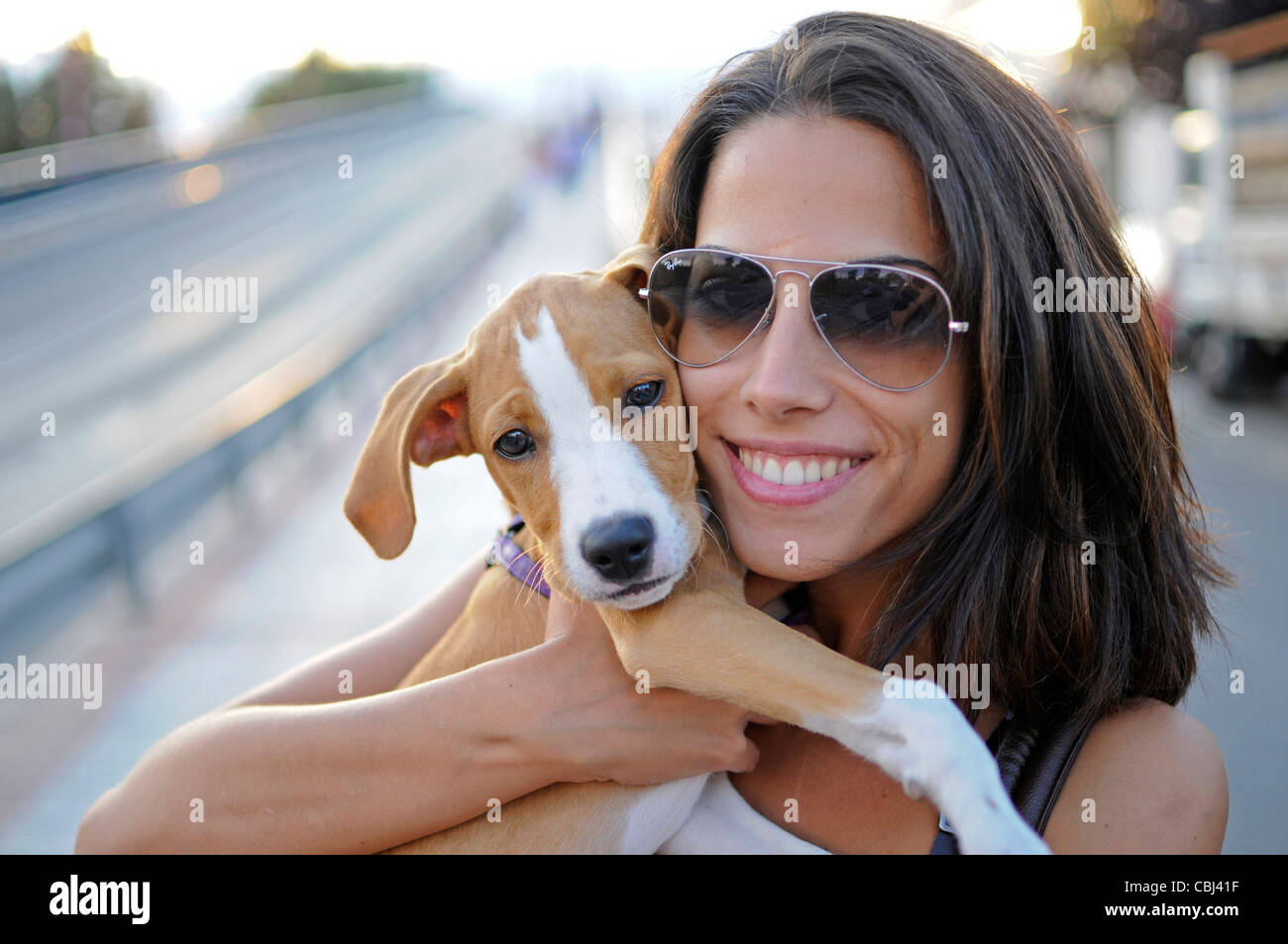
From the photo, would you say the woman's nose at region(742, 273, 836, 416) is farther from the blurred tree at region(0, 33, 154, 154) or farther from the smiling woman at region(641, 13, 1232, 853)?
the blurred tree at region(0, 33, 154, 154)

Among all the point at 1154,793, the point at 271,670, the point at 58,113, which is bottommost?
the point at 271,670

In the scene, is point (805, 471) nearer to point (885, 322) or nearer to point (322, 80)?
point (885, 322)

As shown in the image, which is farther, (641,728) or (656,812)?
(656,812)

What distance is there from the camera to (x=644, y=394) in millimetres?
2561

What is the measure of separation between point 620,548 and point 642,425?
0.36m

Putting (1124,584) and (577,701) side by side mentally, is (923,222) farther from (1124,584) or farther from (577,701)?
(577,701)

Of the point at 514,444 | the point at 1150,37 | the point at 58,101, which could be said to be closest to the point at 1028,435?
the point at 514,444

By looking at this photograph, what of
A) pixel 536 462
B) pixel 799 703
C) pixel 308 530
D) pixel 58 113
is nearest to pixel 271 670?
pixel 308 530

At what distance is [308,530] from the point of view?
29.4 feet

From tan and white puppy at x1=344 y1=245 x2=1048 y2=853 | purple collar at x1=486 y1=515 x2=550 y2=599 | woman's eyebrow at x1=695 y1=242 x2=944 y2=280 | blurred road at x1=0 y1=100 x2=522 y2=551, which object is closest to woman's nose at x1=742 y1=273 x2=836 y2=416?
woman's eyebrow at x1=695 y1=242 x2=944 y2=280

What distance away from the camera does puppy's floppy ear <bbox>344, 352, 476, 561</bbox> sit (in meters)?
2.69
